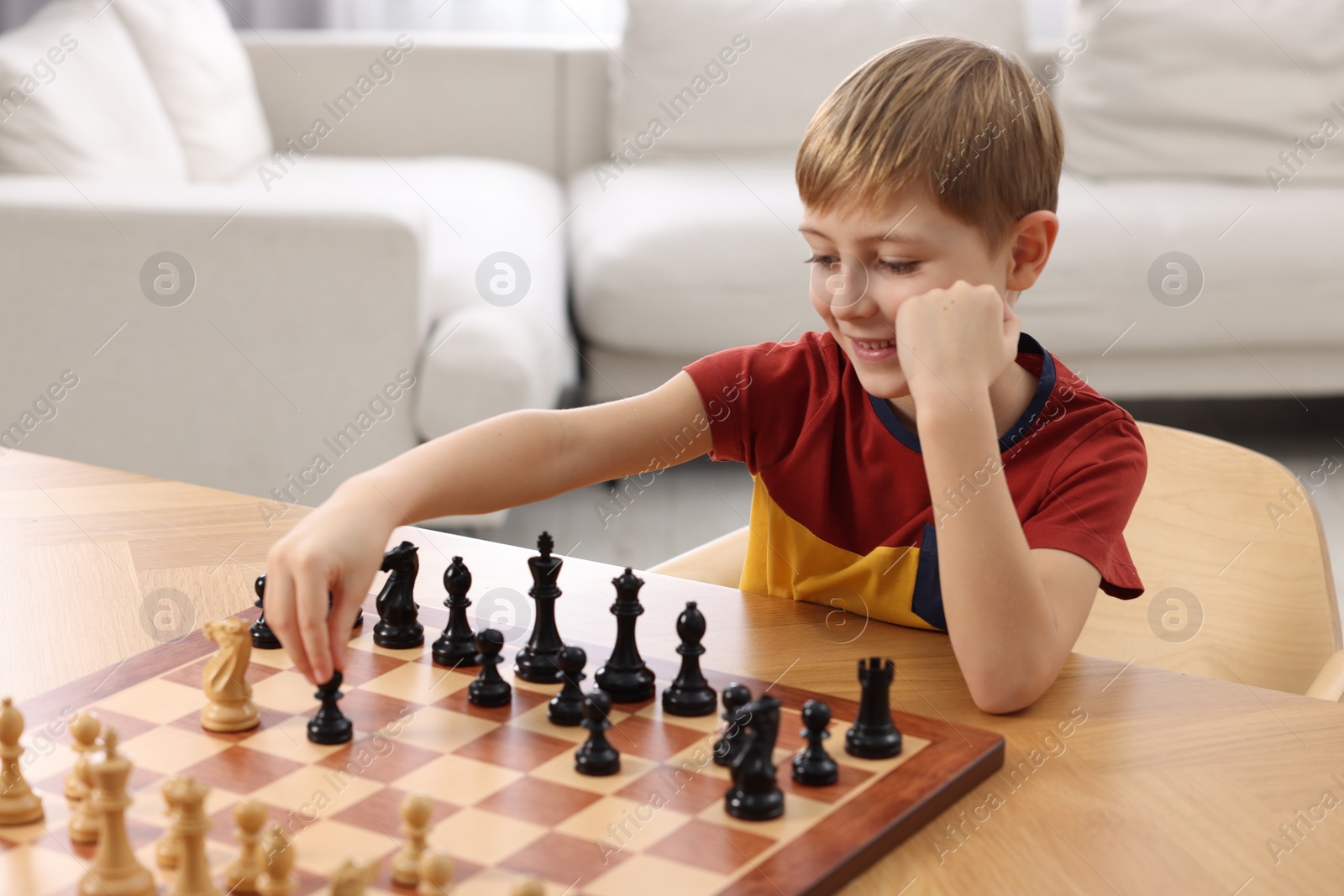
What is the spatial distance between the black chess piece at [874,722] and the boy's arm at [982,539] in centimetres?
11

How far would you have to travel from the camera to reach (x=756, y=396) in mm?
1327

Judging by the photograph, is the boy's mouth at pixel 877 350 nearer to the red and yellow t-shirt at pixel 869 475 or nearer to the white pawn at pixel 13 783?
the red and yellow t-shirt at pixel 869 475

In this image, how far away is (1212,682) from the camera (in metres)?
0.95

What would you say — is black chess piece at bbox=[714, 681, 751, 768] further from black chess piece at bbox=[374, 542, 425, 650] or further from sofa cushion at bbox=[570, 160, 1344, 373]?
sofa cushion at bbox=[570, 160, 1344, 373]

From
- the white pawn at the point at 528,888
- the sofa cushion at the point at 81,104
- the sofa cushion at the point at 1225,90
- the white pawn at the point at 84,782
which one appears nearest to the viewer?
the white pawn at the point at 528,888

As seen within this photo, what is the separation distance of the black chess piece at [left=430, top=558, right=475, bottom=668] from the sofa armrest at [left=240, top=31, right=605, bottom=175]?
3.35m

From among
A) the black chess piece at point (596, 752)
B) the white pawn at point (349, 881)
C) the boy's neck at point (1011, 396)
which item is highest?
the boy's neck at point (1011, 396)

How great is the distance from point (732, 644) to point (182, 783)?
17.4 inches

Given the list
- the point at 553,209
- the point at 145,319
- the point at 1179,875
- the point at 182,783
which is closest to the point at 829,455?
the point at 1179,875

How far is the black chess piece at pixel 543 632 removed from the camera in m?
0.90

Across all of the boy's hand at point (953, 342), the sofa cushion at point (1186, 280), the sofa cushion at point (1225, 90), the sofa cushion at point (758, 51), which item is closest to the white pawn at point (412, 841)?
the boy's hand at point (953, 342)

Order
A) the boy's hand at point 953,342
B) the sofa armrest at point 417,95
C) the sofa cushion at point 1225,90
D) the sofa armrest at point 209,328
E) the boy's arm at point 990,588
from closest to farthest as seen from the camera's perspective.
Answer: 1. the boy's arm at point 990,588
2. the boy's hand at point 953,342
3. the sofa armrest at point 209,328
4. the sofa cushion at point 1225,90
5. the sofa armrest at point 417,95

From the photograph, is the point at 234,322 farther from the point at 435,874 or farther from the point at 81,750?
the point at 435,874

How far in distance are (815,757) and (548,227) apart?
2.68 meters
